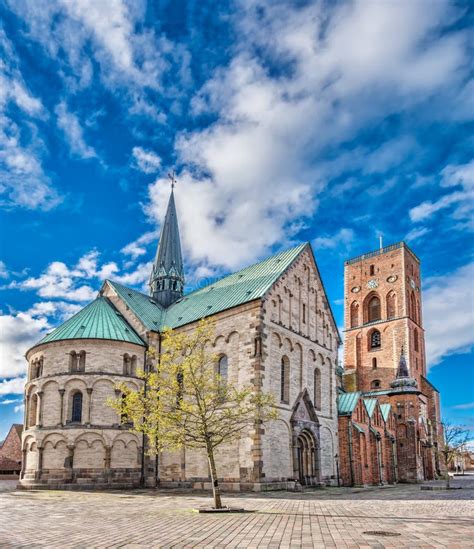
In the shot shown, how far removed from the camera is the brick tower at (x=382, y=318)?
73.4 meters

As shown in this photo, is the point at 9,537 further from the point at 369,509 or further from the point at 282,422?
the point at 282,422

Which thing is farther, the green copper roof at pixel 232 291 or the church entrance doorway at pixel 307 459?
the green copper roof at pixel 232 291

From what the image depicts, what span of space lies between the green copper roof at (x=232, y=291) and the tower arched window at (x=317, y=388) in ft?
30.5

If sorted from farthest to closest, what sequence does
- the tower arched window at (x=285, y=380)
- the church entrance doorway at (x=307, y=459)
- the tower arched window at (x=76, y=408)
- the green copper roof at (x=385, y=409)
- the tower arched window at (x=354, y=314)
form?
1. the tower arched window at (x=354, y=314)
2. the green copper roof at (x=385, y=409)
3. the church entrance doorway at (x=307, y=459)
4. the tower arched window at (x=76, y=408)
5. the tower arched window at (x=285, y=380)

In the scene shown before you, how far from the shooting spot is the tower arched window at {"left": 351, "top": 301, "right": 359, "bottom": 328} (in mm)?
80125

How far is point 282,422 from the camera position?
37.4 meters

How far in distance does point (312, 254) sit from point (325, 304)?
15.4 ft

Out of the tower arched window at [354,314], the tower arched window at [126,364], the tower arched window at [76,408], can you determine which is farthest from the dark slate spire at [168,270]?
the tower arched window at [354,314]

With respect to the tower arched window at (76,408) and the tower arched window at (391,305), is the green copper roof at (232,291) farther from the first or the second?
the tower arched window at (391,305)

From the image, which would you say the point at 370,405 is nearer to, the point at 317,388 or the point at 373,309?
the point at 317,388

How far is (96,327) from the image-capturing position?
42000 mm

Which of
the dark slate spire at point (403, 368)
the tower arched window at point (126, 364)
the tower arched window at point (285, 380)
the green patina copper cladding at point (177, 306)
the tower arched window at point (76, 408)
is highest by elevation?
the green patina copper cladding at point (177, 306)

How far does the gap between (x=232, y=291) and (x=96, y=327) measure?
441 inches

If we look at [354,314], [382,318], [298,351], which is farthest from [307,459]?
[354,314]
